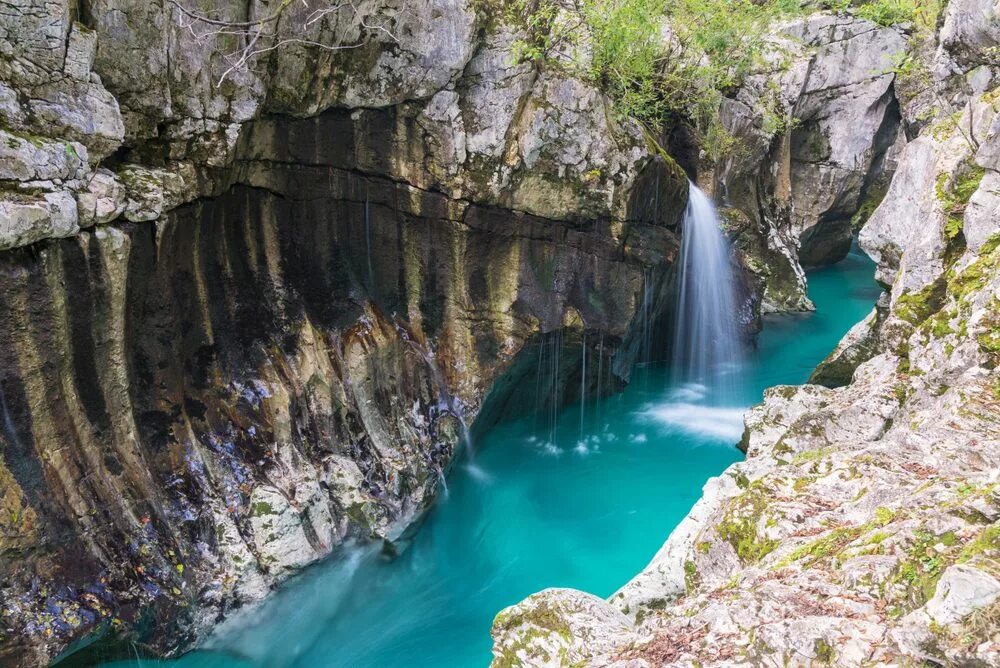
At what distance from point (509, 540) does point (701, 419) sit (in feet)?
18.9

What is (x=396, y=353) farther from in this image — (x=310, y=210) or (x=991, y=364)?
(x=991, y=364)

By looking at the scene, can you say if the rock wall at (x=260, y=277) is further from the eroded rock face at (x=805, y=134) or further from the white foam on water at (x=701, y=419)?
the eroded rock face at (x=805, y=134)

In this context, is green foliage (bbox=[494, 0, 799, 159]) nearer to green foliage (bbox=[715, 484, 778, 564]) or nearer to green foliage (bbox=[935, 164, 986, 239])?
green foliage (bbox=[935, 164, 986, 239])

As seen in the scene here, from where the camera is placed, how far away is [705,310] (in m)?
16.0

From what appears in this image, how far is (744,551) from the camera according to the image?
5.03 metres

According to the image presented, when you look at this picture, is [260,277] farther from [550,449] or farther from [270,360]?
[550,449]

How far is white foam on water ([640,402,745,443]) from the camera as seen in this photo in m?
13.5

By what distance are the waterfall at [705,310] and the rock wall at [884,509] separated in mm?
4228

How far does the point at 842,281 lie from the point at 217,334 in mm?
22525

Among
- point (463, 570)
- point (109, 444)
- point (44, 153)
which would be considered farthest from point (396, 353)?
point (44, 153)

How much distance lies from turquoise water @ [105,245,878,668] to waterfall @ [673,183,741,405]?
61 cm

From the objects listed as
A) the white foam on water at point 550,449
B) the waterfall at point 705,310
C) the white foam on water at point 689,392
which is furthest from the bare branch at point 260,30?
the white foam on water at point 689,392

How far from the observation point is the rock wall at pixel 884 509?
10.7ft

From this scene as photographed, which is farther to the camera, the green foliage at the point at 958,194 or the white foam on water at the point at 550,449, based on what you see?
the white foam on water at the point at 550,449
